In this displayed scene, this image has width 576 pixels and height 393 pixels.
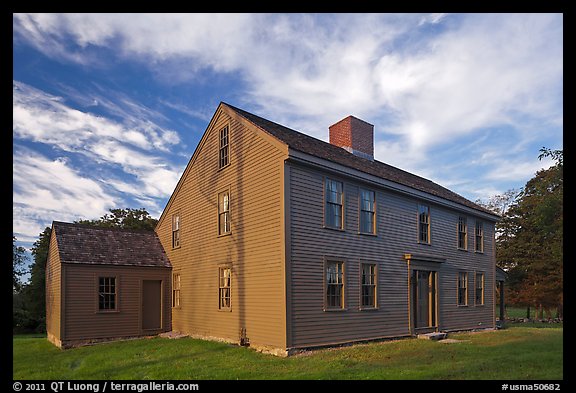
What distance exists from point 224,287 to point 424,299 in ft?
28.6

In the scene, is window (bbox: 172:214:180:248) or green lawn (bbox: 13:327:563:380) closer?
green lawn (bbox: 13:327:563:380)

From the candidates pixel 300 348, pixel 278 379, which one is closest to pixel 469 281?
pixel 300 348

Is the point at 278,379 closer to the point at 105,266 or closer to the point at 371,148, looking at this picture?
the point at 105,266

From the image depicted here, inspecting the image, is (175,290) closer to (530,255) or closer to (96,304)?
(96,304)

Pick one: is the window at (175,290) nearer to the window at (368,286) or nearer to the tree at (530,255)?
the window at (368,286)

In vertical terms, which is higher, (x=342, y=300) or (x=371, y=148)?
(x=371, y=148)

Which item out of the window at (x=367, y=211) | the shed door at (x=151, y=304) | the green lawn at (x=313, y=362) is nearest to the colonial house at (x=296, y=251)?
the window at (x=367, y=211)

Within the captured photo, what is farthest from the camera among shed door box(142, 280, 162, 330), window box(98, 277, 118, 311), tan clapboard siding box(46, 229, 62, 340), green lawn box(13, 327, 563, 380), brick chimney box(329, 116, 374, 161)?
brick chimney box(329, 116, 374, 161)

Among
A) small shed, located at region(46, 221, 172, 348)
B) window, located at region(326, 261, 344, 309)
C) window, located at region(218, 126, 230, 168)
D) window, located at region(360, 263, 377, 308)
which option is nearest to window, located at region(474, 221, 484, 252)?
window, located at region(360, 263, 377, 308)

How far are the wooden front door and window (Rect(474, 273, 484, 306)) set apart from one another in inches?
179

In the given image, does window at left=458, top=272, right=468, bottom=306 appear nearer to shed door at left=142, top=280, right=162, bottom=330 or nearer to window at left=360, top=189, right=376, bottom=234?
window at left=360, top=189, right=376, bottom=234

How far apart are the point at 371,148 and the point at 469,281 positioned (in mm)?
8338

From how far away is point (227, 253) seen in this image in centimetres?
1812

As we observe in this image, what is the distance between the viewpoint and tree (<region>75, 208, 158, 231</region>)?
38.9m
